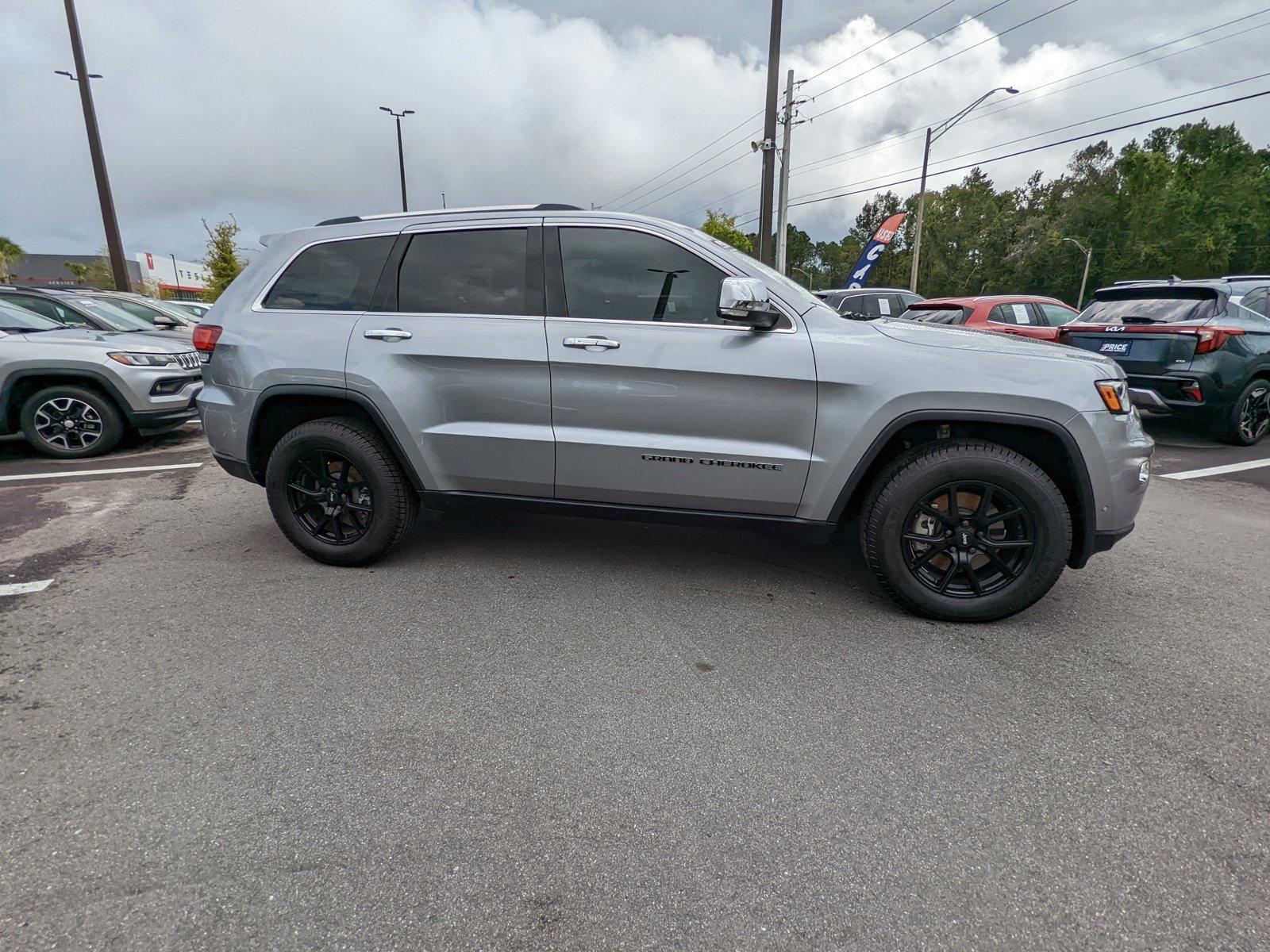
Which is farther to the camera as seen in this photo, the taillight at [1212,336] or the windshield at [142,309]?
the windshield at [142,309]

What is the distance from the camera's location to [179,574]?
372 cm

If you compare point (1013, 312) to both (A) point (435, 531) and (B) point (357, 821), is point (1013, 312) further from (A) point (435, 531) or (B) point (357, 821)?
(B) point (357, 821)

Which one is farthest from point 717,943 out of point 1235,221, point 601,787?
point 1235,221

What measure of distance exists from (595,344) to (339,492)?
1.67 meters

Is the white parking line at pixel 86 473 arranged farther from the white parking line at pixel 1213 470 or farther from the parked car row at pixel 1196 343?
the white parking line at pixel 1213 470

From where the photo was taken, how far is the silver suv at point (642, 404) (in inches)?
118

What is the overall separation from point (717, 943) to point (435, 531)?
3.28 meters

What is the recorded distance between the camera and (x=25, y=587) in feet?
11.6

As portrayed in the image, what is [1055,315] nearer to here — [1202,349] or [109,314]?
[1202,349]

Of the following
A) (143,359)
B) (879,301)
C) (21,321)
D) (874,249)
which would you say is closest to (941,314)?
(879,301)

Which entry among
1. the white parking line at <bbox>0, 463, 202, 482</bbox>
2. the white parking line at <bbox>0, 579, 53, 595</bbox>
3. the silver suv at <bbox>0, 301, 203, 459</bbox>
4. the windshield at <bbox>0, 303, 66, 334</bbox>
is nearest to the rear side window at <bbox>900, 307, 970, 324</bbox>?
the white parking line at <bbox>0, 463, 202, 482</bbox>

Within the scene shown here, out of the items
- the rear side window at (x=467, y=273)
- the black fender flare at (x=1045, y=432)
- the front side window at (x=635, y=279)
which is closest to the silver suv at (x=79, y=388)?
the rear side window at (x=467, y=273)

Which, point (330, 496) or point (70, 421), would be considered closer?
point (330, 496)

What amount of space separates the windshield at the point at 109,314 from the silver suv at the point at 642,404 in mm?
5605
